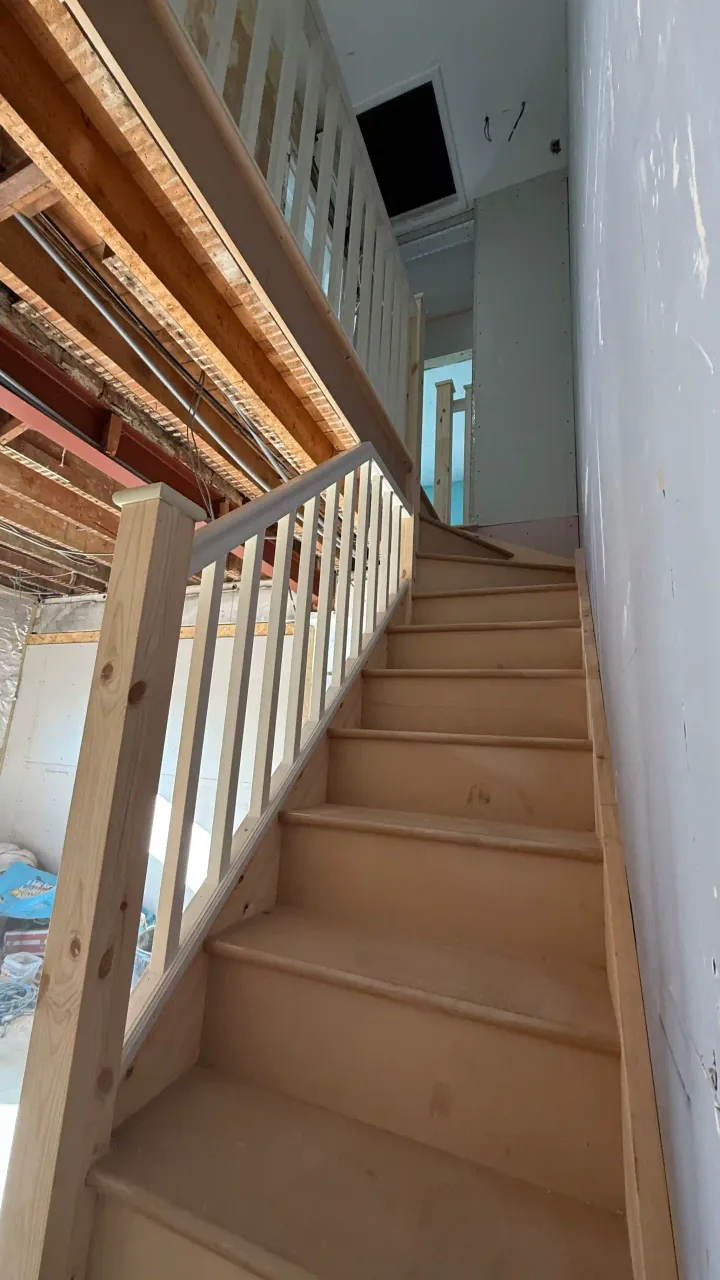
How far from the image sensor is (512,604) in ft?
7.14

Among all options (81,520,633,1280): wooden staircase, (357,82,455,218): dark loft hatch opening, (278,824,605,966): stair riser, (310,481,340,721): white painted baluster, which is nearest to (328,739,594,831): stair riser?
(81,520,633,1280): wooden staircase

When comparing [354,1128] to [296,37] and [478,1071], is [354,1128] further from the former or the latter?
[296,37]

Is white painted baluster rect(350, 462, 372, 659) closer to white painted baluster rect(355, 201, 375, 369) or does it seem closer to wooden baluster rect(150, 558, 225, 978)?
white painted baluster rect(355, 201, 375, 369)

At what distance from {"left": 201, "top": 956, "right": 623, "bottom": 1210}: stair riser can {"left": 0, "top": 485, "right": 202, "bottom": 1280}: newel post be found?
A: 0.25 m

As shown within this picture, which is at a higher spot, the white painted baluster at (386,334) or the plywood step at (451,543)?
the white painted baluster at (386,334)

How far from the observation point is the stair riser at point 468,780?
131cm

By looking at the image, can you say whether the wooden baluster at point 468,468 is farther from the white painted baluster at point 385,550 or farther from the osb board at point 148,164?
the osb board at point 148,164

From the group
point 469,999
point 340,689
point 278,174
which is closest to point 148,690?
point 469,999

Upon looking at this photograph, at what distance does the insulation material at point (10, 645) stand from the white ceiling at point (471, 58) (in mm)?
4582

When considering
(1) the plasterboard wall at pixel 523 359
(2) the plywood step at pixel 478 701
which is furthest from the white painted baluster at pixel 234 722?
(1) the plasterboard wall at pixel 523 359

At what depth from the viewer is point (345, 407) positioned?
2121mm

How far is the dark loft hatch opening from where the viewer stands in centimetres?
338

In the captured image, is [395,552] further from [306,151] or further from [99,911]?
[99,911]

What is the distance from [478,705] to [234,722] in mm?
771
